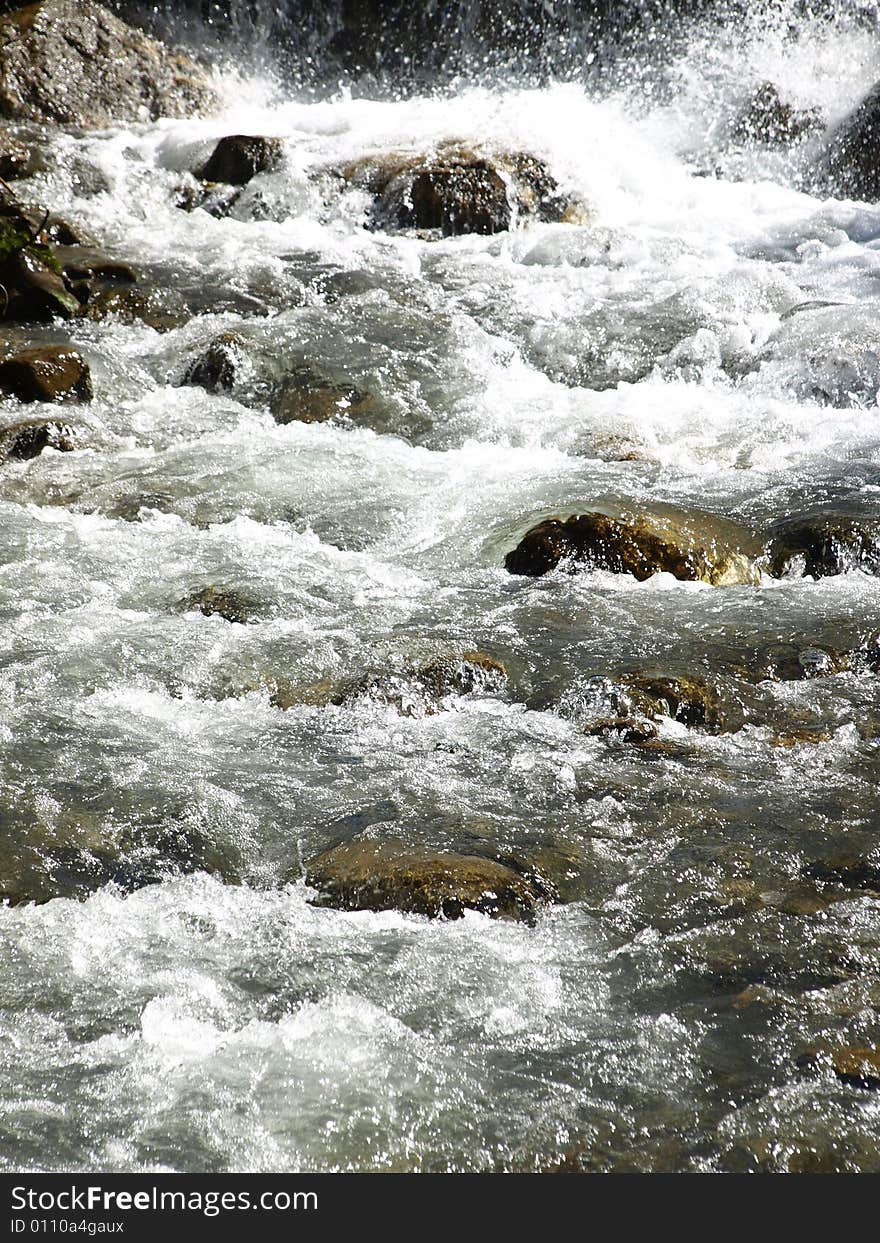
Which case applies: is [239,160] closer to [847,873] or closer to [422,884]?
[422,884]

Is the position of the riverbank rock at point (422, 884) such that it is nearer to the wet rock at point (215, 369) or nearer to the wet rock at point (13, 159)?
the wet rock at point (215, 369)

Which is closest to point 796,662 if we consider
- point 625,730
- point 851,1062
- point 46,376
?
point 625,730

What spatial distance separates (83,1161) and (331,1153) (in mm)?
535

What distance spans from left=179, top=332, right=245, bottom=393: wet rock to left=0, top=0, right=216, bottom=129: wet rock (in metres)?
7.10

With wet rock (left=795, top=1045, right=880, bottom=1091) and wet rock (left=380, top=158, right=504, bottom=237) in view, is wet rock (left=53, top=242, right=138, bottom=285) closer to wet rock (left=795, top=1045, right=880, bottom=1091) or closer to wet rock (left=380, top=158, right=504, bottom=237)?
wet rock (left=380, top=158, right=504, bottom=237)

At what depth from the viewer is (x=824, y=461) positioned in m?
7.01

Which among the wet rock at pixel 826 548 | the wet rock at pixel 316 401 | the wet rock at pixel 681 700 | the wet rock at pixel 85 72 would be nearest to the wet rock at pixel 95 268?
the wet rock at pixel 316 401

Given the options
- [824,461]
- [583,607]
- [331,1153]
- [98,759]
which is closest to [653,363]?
[824,461]

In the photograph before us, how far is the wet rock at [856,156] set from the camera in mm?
12969

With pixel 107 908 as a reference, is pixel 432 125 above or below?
above

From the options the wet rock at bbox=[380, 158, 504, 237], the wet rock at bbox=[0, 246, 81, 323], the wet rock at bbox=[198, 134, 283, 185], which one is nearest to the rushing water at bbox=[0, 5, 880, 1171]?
the wet rock at bbox=[0, 246, 81, 323]

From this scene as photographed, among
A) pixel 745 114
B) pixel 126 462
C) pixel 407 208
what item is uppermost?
pixel 745 114

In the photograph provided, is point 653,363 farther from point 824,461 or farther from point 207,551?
point 207,551

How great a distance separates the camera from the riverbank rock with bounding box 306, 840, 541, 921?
3.24 m
